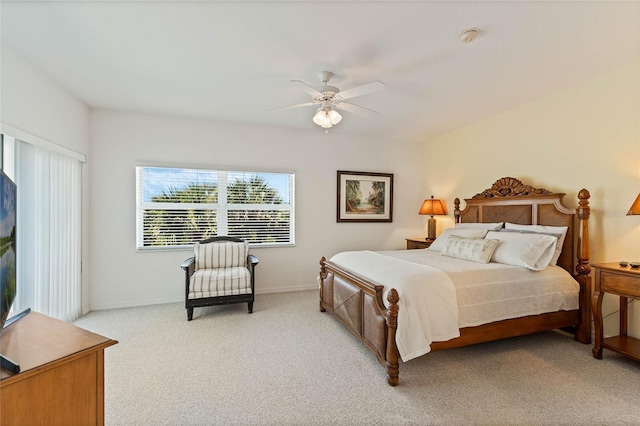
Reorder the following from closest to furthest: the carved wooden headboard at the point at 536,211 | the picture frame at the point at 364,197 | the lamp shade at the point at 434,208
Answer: the carved wooden headboard at the point at 536,211
the lamp shade at the point at 434,208
the picture frame at the point at 364,197

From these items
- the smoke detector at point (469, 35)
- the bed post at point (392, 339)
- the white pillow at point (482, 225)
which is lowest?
the bed post at point (392, 339)

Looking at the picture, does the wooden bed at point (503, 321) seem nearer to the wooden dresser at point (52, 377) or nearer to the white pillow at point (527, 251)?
the white pillow at point (527, 251)

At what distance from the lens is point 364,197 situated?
5094 millimetres

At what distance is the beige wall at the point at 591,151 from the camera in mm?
2697

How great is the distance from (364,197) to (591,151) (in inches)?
115

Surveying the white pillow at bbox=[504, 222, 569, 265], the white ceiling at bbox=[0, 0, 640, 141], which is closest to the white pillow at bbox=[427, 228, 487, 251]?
the white pillow at bbox=[504, 222, 569, 265]

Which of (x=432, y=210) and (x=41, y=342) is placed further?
(x=432, y=210)

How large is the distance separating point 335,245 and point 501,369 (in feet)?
9.66

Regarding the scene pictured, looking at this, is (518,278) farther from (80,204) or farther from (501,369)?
(80,204)

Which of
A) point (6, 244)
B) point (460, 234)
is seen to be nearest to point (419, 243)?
point (460, 234)

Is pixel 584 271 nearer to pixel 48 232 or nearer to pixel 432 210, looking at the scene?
pixel 432 210

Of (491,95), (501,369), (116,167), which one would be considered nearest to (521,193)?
(491,95)

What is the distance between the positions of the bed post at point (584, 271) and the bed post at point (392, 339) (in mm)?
2086

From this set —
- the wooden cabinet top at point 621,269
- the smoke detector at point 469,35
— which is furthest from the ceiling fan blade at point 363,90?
the wooden cabinet top at point 621,269
